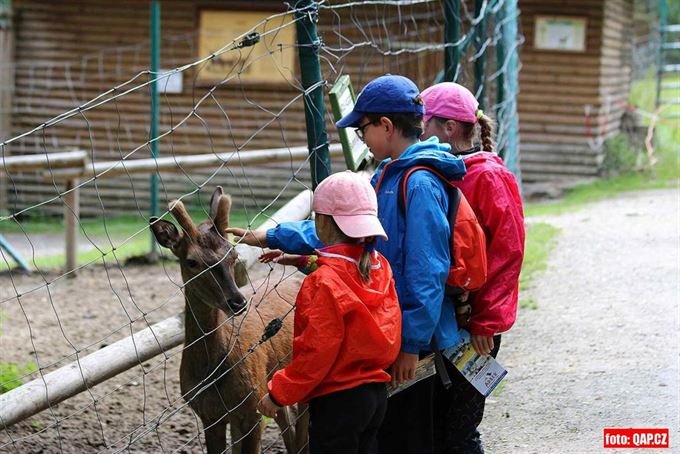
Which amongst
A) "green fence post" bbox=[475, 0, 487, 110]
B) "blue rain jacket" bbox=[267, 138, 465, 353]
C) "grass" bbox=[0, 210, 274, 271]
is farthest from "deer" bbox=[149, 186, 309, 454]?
"grass" bbox=[0, 210, 274, 271]

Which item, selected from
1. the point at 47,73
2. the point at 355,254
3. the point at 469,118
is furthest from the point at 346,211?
the point at 47,73

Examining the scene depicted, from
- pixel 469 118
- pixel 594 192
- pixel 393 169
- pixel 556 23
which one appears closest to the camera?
pixel 393 169

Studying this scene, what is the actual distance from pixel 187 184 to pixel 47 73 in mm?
3138

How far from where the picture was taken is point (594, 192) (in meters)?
16.2

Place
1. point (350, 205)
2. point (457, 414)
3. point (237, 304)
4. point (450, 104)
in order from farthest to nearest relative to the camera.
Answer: point (237, 304) < point (457, 414) < point (450, 104) < point (350, 205)

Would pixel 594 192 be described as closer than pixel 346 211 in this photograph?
No

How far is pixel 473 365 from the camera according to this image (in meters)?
4.40

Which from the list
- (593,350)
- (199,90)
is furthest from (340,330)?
(199,90)

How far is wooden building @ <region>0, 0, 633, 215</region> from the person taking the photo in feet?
58.9

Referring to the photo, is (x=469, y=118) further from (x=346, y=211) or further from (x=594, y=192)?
(x=594, y=192)

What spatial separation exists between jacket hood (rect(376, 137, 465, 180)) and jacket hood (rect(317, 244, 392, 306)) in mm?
420

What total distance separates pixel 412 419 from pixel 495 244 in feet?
2.43

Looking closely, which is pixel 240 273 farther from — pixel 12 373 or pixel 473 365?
pixel 12 373

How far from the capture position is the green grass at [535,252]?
887cm
